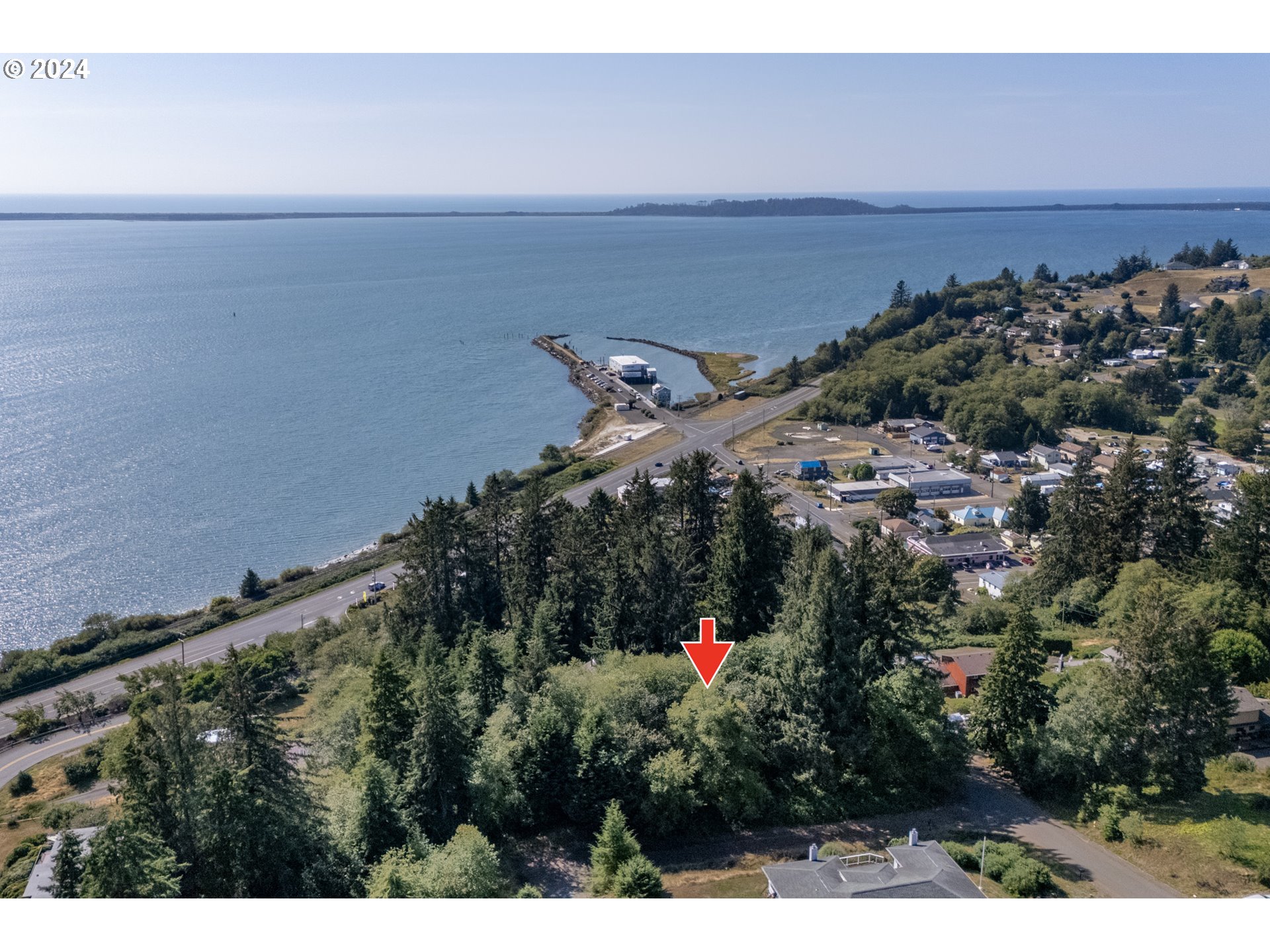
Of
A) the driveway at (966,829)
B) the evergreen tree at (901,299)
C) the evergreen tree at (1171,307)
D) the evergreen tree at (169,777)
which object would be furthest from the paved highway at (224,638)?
the evergreen tree at (1171,307)

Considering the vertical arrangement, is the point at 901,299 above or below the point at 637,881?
above

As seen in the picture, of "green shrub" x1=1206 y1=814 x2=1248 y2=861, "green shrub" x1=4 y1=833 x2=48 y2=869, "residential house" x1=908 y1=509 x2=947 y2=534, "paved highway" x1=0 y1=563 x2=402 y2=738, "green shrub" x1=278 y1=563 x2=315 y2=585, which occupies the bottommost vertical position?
"paved highway" x1=0 y1=563 x2=402 y2=738

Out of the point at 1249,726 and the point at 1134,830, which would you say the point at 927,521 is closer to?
the point at 1249,726

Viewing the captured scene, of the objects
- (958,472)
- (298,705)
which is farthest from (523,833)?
(958,472)

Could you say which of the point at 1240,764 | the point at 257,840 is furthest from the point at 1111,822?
the point at 257,840

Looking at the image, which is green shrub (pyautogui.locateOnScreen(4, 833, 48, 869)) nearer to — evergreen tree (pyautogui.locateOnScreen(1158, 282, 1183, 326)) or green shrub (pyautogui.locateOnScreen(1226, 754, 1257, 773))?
green shrub (pyautogui.locateOnScreen(1226, 754, 1257, 773))

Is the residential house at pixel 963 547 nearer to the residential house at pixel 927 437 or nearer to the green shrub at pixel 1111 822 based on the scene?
the residential house at pixel 927 437

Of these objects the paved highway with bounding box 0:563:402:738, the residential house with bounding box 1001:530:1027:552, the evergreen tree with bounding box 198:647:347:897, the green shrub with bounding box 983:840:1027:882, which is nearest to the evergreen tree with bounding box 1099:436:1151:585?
the residential house with bounding box 1001:530:1027:552
